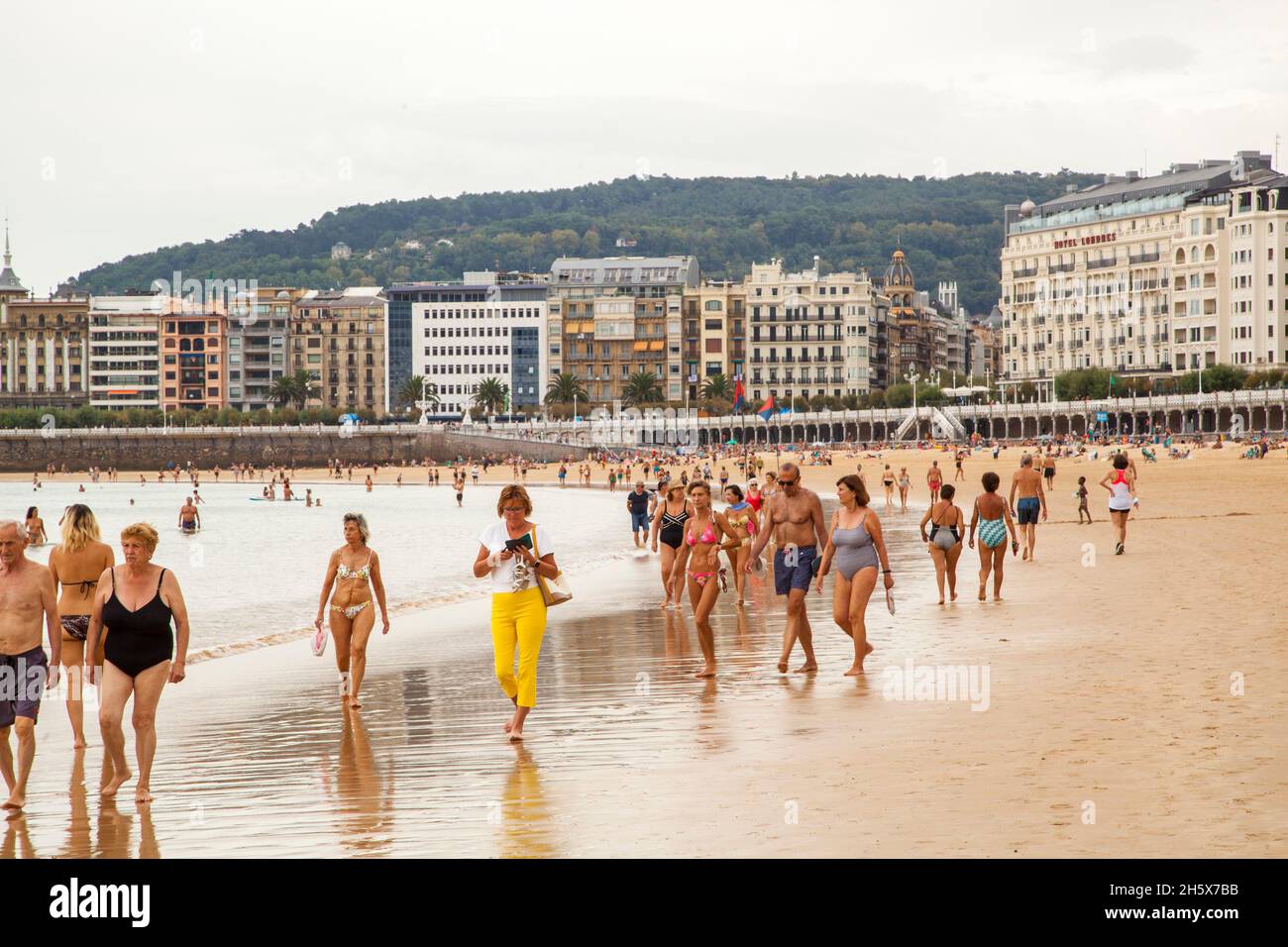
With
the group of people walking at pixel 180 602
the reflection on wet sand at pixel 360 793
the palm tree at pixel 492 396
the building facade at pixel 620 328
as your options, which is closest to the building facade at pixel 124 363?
the palm tree at pixel 492 396

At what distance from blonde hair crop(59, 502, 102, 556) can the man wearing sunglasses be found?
4.63m

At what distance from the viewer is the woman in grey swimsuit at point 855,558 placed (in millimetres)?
11641

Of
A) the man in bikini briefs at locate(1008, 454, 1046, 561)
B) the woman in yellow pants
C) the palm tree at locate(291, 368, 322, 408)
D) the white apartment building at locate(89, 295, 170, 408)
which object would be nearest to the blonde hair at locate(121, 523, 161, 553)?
the woman in yellow pants

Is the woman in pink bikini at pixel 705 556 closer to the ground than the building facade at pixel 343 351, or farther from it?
closer to the ground

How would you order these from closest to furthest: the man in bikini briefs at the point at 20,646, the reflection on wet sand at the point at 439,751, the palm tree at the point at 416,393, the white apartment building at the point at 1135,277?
1. the reflection on wet sand at the point at 439,751
2. the man in bikini briefs at the point at 20,646
3. the white apartment building at the point at 1135,277
4. the palm tree at the point at 416,393

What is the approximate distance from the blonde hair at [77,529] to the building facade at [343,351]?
15407 centimetres

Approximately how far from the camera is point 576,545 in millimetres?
33562

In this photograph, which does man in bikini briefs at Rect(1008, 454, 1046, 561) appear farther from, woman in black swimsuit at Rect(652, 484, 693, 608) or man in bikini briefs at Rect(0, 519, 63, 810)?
man in bikini briefs at Rect(0, 519, 63, 810)

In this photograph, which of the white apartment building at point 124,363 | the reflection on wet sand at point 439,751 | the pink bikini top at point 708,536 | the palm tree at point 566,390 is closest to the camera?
the reflection on wet sand at point 439,751

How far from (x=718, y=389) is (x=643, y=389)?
6890 millimetres

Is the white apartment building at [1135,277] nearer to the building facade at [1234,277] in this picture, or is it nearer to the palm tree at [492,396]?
the building facade at [1234,277]

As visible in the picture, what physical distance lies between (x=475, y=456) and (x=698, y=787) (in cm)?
10928
